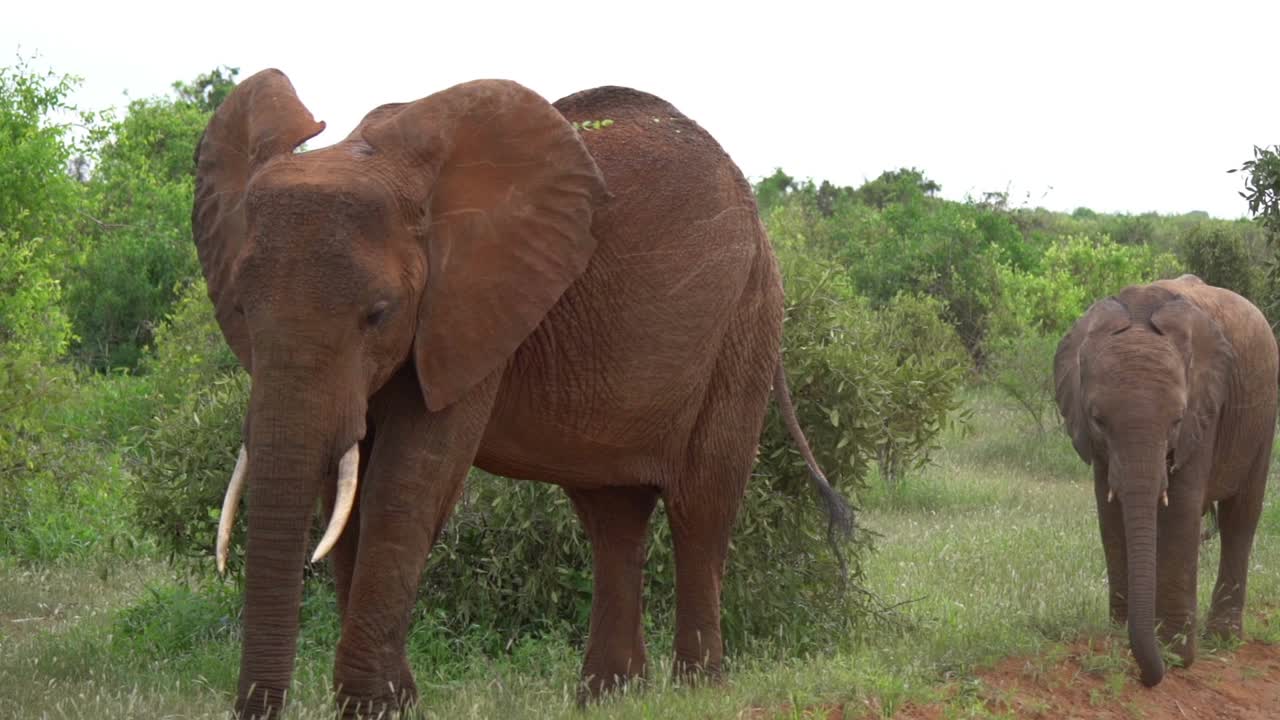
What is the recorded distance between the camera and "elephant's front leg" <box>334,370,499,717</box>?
489 cm

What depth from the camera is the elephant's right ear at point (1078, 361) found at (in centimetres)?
804

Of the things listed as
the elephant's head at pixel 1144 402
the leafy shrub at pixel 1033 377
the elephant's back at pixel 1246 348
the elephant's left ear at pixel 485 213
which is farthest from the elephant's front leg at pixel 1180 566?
the leafy shrub at pixel 1033 377

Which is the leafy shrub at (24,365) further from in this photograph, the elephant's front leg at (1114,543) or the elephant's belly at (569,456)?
the elephant's front leg at (1114,543)

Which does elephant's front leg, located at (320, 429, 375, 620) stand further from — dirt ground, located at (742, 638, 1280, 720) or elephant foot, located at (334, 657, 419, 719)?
dirt ground, located at (742, 638, 1280, 720)

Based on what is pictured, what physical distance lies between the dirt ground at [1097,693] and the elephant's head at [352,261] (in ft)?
7.37

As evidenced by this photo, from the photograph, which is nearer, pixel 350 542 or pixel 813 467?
pixel 350 542

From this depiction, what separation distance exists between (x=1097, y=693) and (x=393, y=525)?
3.92 m

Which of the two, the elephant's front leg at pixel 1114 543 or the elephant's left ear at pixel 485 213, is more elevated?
the elephant's left ear at pixel 485 213

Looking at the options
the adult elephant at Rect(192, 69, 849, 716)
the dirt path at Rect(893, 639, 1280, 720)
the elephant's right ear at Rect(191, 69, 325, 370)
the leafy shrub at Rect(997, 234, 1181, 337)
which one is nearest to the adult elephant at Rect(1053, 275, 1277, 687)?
the dirt path at Rect(893, 639, 1280, 720)

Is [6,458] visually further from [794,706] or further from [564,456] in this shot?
[794,706]

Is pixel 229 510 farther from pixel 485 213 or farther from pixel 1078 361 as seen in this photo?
pixel 1078 361

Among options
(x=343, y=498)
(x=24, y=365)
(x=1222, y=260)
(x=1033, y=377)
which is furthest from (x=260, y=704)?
(x=1222, y=260)

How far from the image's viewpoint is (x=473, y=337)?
5035 mm

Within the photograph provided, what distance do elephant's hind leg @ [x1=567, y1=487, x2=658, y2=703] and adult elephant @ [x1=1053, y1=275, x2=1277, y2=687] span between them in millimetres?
2401
